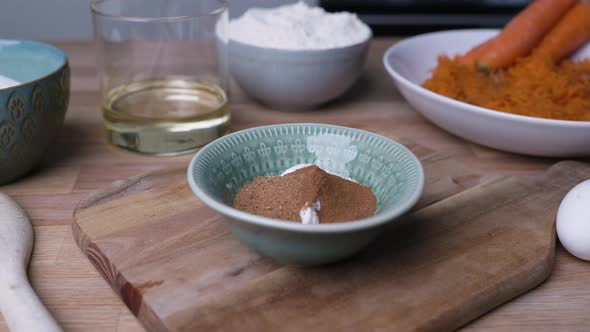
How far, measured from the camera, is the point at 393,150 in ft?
2.46

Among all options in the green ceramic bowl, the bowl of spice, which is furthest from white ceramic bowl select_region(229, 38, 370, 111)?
the green ceramic bowl

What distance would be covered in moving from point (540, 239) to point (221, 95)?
23.2 inches

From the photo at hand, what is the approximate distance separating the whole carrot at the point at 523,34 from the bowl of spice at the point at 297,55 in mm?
256

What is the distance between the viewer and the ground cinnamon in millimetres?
668

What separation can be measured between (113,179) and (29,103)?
18 cm

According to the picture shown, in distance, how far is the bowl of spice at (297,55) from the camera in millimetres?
1103

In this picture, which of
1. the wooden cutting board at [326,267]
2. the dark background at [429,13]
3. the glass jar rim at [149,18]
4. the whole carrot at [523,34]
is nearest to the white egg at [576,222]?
the wooden cutting board at [326,267]

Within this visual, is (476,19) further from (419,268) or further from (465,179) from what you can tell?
(419,268)

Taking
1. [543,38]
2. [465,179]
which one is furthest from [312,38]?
[543,38]

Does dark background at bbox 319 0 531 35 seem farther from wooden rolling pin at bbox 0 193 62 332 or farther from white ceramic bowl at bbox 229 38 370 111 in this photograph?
wooden rolling pin at bbox 0 193 62 332

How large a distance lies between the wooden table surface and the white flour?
150mm

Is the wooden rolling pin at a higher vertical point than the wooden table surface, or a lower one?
higher

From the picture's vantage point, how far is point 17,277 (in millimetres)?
655

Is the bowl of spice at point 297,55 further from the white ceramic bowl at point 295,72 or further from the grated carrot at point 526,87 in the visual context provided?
the grated carrot at point 526,87
